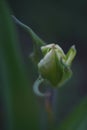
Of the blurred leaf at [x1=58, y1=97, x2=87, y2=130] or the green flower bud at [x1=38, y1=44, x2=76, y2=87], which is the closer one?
the green flower bud at [x1=38, y1=44, x2=76, y2=87]

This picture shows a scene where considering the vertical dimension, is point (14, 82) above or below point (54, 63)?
above

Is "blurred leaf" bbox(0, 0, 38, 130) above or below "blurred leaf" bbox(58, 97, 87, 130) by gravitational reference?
above

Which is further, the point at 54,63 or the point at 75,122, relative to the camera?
the point at 75,122

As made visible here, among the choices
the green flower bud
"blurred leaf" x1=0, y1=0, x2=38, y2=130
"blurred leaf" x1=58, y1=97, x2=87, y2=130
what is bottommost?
"blurred leaf" x1=58, y1=97, x2=87, y2=130

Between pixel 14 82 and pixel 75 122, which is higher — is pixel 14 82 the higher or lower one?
the higher one

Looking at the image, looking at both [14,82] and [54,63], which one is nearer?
[54,63]
